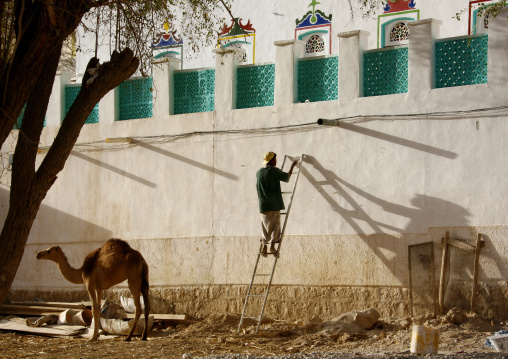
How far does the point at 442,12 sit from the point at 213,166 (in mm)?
5056

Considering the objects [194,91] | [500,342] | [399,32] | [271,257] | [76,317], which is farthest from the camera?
[399,32]

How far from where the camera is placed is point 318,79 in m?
13.0

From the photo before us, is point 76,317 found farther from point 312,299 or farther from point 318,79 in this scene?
point 318,79

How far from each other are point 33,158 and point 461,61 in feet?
19.8

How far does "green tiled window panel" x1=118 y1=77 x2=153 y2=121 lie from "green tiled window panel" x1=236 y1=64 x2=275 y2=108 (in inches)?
68.7

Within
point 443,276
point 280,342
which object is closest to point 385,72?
point 443,276

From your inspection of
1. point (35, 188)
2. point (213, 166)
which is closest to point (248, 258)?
point (213, 166)

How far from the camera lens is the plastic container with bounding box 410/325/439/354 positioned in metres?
8.89

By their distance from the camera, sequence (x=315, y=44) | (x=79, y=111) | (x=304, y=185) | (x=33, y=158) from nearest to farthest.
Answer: (x=33, y=158)
(x=79, y=111)
(x=304, y=185)
(x=315, y=44)

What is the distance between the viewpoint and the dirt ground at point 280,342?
1045 centimetres

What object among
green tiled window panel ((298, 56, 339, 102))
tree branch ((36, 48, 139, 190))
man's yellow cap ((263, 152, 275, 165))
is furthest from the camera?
green tiled window panel ((298, 56, 339, 102))

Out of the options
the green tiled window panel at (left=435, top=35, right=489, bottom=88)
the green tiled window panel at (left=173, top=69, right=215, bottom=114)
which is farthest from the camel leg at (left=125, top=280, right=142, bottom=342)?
the green tiled window panel at (left=435, top=35, right=489, bottom=88)

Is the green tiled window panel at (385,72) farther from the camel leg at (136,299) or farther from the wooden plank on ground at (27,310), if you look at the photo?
the wooden plank on ground at (27,310)

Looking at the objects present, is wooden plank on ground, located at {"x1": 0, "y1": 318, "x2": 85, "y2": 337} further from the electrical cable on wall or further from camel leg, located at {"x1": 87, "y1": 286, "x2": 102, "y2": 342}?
the electrical cable on wall
